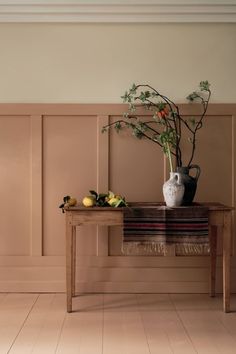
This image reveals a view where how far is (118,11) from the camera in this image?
4164 millimetres

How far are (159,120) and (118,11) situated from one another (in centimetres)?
100

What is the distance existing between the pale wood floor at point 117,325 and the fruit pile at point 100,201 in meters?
0.79

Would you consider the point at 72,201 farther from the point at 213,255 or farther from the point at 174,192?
the point at 213,255

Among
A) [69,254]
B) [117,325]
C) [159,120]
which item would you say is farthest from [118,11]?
[117,325]

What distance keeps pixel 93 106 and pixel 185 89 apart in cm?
81

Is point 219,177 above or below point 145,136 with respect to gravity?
below

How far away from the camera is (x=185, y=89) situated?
13.9ft

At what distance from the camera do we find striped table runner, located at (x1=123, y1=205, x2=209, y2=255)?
11.7 feet

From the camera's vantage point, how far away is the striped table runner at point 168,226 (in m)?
3.56

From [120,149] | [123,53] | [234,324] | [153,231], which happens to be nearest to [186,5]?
[123,53]

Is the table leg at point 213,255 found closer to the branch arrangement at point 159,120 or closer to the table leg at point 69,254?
the branch arrangement at point 159,120

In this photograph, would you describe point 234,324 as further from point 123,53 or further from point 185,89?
point 123,53

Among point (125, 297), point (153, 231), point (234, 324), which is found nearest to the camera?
point (234, 324)

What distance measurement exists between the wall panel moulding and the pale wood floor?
237cm
